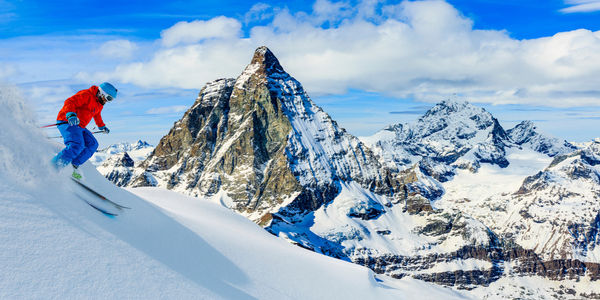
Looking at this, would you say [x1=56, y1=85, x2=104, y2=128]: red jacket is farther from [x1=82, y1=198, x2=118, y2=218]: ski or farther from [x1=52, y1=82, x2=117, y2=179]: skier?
[x1=82, y1=198, x2=118, y2=218]: ski

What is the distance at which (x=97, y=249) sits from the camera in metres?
8.98

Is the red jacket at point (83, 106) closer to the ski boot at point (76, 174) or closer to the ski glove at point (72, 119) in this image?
the ski glove at point (72, 119)

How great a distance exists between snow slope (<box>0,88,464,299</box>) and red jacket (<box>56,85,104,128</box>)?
1.67 meters

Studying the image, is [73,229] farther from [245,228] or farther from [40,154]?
[245,228]

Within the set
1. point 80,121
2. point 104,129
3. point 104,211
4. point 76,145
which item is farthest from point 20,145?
point 104,129

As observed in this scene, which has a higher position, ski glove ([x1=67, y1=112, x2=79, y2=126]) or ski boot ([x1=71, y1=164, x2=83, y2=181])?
ski glove ([x1=67, y1=112, x2=79, y2=126])

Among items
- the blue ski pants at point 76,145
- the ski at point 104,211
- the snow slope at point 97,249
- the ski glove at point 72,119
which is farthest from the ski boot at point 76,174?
the ski glove at point 72,119

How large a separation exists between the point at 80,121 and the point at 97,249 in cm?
617

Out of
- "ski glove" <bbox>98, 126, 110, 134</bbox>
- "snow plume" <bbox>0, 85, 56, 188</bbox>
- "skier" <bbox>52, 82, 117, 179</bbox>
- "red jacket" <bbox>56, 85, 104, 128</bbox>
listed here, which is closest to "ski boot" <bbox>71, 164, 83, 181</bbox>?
"skier" <bbox>52, 82, 117, 179</bbox>

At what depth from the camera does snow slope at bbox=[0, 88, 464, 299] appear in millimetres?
7883

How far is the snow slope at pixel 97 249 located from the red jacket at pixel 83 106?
1.67 m

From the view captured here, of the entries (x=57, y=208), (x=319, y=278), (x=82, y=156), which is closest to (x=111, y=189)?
(x=82, y=156)

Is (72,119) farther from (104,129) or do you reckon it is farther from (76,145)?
(104,129)

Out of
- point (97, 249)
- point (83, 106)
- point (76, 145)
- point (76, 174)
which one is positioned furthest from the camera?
point (83, 106)
